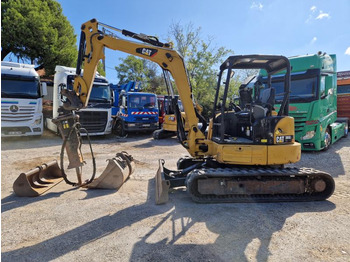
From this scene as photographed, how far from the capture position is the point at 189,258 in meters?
2.65

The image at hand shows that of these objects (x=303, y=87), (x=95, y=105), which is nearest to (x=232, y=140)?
(x=303, y=87)

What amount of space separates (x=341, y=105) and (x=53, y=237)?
15862 millimetres

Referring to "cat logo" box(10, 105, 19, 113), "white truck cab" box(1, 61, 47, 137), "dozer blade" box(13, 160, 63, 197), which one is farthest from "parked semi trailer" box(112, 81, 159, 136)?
"dozer blade" box(13, 160, 63, 197)

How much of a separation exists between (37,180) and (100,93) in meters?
7.89

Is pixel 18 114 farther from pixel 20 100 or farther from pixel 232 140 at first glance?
pixel 232 140

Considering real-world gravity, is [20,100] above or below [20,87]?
below

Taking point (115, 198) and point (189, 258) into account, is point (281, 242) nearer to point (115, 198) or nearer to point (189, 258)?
point (189, 258)

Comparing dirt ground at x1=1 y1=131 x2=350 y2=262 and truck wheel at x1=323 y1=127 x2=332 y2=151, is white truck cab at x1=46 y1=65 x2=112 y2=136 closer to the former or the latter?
dirt ground at x1=1 y1=131 x2=350 y2=262

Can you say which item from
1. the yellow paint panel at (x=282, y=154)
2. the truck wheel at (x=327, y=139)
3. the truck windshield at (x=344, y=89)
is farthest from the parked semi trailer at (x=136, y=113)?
the truck windshield at (x=344, y=89)

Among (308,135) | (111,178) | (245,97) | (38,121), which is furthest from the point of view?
(38,121)

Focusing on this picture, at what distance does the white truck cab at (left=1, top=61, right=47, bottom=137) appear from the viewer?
10.5 meters

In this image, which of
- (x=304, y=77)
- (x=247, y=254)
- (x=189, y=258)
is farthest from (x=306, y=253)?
(x=304, y=77)

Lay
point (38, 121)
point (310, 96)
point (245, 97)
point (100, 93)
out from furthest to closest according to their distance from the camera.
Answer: point (100, 93) → point (38, 121) → point (310, 96) → point (245, 97)

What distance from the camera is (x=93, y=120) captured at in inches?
468
